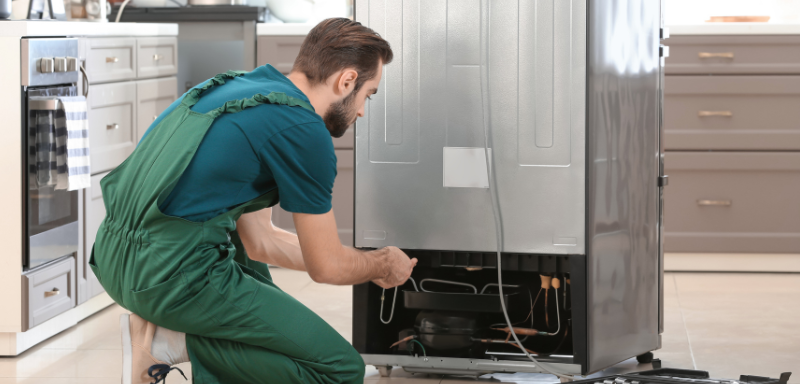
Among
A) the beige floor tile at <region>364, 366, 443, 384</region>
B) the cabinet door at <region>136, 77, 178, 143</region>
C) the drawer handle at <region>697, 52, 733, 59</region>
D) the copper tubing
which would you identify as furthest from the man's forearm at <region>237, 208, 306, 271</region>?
the drawer handle at <region>697, 52, 733, 59</region>

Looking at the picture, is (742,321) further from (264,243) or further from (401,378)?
(264,243)

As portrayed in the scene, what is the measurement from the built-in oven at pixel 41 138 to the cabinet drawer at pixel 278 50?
970 mm

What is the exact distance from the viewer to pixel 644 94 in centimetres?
212

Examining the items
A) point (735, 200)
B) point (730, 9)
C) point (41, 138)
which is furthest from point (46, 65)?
point (730, 9)

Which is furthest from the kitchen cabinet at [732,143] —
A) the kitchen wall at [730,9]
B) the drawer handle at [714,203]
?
the kitchen wall at [730,9]

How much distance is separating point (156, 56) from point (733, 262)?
2.29 m

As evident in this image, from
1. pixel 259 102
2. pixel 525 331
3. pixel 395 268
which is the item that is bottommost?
pixel 525 331

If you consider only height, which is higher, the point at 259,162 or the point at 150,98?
the point at 150,98

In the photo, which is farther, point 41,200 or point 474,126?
point 41,200

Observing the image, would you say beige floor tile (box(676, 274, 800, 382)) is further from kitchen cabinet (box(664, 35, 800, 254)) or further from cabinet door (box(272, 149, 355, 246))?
cabinet door (box(272, 149, 355, 246))

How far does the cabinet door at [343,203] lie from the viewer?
137 inches

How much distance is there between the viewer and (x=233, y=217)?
1602mm

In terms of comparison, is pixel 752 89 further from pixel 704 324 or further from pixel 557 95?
pixel 557 95

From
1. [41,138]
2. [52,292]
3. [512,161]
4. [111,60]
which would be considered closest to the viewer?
[512,161]
